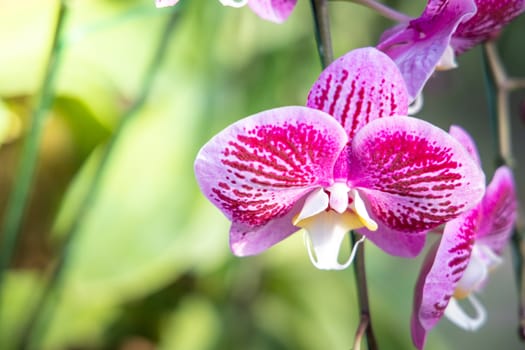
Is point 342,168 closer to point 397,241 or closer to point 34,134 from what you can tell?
point 397,241

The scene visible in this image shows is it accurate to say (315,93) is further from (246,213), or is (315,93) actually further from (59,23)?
(59,23)

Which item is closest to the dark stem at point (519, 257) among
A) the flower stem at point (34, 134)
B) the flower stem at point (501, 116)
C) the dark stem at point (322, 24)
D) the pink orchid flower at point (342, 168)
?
the flower stem at point (501, 116)

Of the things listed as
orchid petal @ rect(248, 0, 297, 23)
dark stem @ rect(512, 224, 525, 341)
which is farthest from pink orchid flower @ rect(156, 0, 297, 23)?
dark stem @ rect(512, 224, 525, 341)

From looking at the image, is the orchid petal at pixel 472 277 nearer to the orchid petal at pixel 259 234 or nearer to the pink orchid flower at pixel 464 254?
the pink orchid flower at pixel 464 254

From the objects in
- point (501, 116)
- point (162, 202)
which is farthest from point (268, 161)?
point (162, 202)

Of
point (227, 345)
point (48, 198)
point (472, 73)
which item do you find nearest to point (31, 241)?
point (48, 198)
